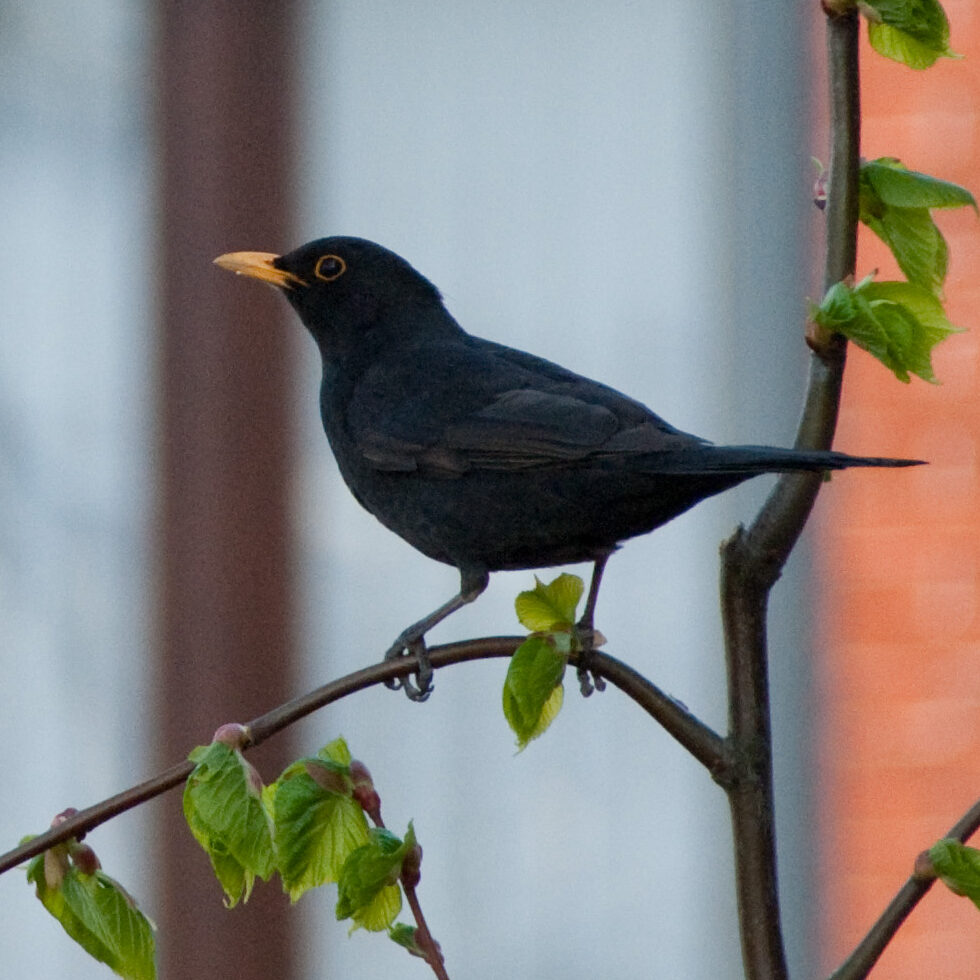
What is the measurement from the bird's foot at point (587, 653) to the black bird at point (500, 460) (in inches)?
3.7

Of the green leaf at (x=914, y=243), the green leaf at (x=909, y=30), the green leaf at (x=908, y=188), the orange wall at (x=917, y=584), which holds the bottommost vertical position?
the orange wall at (x=917, y=584)

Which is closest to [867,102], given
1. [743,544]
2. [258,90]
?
[258,90]

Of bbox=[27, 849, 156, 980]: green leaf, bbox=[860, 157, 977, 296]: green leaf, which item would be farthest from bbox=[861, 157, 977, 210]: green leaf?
bbox=[27, 849, 156, 980]: green leaf

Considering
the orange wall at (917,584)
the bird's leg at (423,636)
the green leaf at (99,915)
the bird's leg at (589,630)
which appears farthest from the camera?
the orange wall at (917,584)

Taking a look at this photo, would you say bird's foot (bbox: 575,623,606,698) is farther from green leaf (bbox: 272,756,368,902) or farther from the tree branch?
green leaf (bbox: 272,756,368,902)

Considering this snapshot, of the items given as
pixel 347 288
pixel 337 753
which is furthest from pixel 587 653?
pixel 347 288

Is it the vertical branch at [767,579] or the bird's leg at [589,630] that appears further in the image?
the bird's leg at [589,630]

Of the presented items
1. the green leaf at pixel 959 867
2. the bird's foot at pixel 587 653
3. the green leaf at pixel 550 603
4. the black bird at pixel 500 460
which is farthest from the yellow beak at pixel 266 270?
the green leaf at pixel 959 867

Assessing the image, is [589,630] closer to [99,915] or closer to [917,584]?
[99,915]

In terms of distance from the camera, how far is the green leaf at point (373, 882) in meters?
1.21

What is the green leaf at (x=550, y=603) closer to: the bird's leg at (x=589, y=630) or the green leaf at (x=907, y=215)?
the bird's leg at (x=589, y=630)

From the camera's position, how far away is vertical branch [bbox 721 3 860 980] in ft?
3.74

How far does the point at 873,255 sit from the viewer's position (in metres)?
3.70

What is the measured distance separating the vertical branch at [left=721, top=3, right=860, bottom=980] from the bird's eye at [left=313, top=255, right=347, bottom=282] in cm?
156
